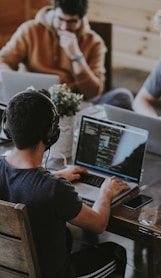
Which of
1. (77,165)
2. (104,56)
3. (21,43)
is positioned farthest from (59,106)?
(104,56)

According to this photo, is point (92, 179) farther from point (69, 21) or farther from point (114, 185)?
point (69, 21)

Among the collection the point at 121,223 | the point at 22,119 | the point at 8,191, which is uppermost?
the point at 22,119

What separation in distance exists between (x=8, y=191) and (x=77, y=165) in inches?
23.2

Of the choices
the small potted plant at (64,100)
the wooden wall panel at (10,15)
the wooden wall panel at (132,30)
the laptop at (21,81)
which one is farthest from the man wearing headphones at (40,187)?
the wooden wall panel at (10,15)

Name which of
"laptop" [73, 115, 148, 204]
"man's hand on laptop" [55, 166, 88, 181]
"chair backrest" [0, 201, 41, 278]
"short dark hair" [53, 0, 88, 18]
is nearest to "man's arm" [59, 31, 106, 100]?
"short dark hair" [53, 0, 88, 18]

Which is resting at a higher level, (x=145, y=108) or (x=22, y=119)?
(x=22, y=119)

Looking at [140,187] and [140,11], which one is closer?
[140,187]

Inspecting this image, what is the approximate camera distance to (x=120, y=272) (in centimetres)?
206

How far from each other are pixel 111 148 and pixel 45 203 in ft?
2.04

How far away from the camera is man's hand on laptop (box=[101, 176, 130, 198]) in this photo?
211 centimetres

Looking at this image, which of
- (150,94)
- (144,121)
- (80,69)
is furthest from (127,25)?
(144,121)

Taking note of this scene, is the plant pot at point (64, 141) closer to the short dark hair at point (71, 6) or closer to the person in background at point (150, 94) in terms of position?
the person in background at point (150, 94)

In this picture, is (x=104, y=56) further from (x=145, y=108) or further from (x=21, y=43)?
(x=145, y=108)

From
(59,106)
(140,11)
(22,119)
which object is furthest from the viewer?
(140,11)
